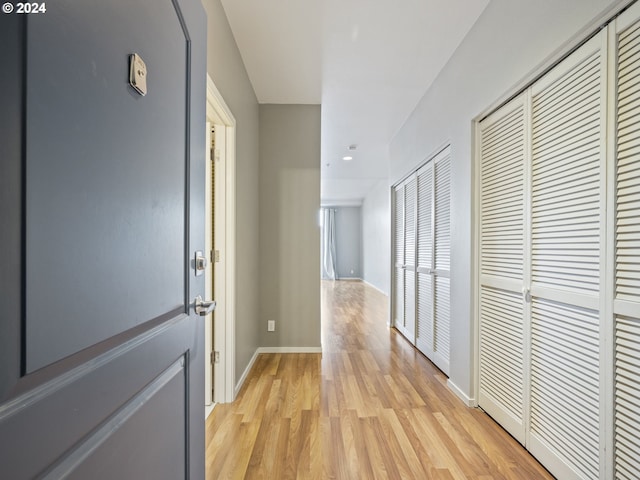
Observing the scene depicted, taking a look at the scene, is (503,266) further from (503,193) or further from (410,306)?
(410,306)

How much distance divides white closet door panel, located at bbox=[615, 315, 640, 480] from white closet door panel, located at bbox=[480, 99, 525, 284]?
2.03 ft

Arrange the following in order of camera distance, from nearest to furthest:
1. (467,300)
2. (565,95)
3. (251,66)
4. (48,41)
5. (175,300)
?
1. (48,41)
2. (175,300)
3. (565,95)
4. (467,300)
5. (251,66)

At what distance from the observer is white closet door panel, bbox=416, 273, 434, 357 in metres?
3.06

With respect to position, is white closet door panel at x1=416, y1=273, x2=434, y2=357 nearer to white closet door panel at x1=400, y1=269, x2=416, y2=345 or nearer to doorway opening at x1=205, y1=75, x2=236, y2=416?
white closet door panel at x1=400, y1=269, x2=416, y2=345

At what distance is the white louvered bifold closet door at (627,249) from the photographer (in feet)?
3.67

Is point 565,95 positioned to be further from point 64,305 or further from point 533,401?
point 64,305

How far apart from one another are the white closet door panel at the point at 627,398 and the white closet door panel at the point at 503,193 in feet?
2.03

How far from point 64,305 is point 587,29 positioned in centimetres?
193

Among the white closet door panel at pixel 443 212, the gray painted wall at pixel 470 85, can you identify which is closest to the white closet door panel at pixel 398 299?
the white closet door panel at pixel 443 212

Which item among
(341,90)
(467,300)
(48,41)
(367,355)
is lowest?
(367,355)

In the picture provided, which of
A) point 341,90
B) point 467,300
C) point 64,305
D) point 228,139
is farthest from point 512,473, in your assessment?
point 341,90

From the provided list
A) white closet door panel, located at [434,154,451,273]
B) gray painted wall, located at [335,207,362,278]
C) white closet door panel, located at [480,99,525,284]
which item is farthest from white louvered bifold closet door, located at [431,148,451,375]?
gray painted wall, located at [335,207,362,278]

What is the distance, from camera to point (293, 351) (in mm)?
3277

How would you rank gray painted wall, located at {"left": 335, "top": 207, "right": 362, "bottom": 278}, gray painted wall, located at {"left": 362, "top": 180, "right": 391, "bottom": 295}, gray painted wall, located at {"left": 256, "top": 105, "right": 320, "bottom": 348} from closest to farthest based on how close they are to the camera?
gray painted wall, located at {"left": 256, "top": 105, "right": 320, "bottom": 348} < gray painted wall, located at {"left": 362, "top": 180, "right": 391, "bottom": 295} < gray painted wall, located at {"left": 335, "top": 207, "right": 362, "bottom": 278}
